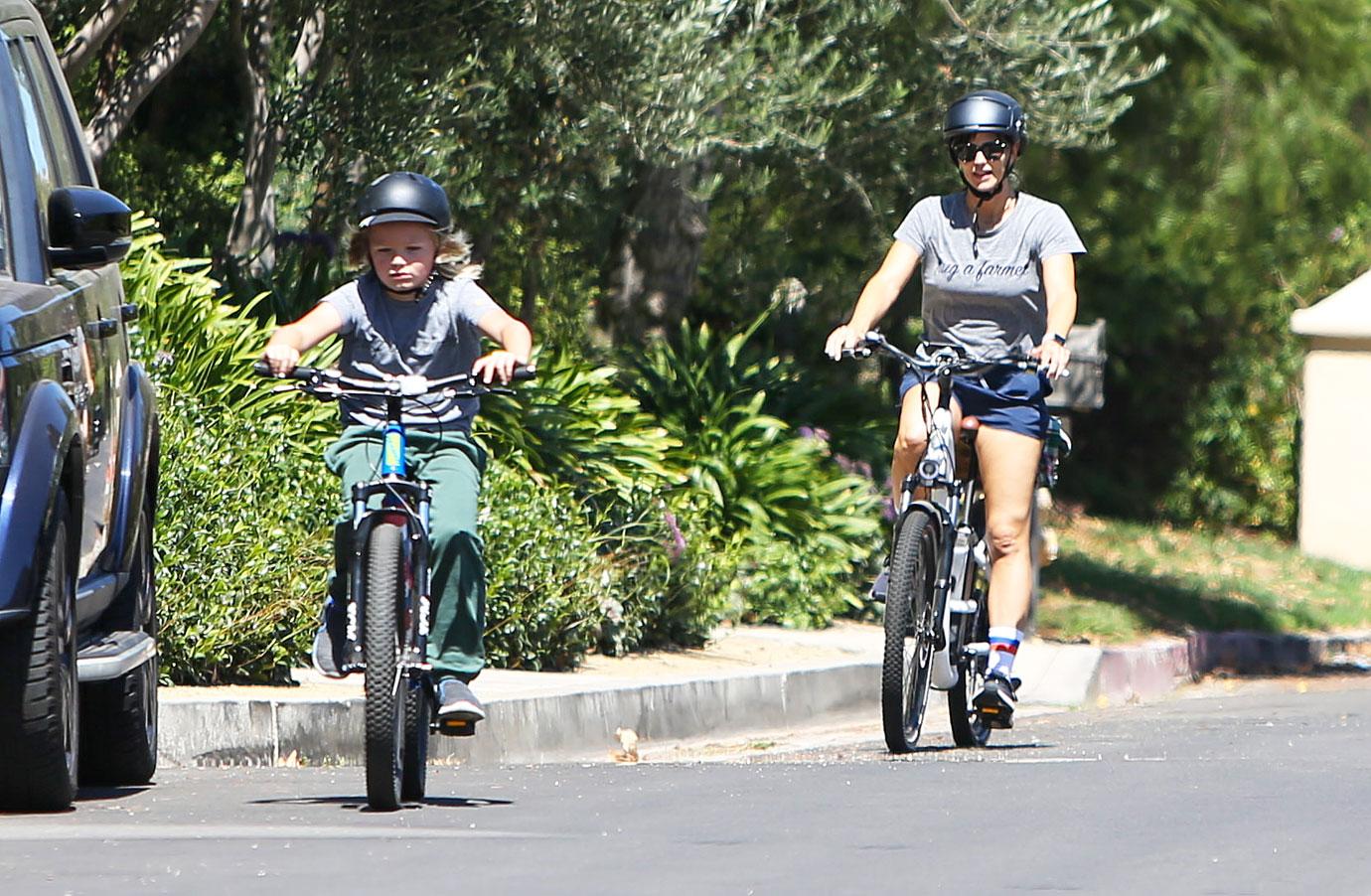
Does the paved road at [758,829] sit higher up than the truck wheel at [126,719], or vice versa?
the truck wheel at [126,719]

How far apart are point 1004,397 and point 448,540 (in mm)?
2278

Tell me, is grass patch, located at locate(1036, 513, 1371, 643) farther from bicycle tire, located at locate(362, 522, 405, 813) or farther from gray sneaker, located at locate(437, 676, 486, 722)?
bicycle tire, located at locate(362, 522, 405, 813)

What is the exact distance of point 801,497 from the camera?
42.5ft

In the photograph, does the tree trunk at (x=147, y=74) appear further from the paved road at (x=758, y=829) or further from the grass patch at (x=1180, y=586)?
the grass patch at (x=1180, y=586)

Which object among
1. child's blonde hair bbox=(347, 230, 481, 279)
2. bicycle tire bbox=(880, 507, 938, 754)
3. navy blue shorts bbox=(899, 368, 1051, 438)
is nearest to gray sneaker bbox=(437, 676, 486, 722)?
child's blonde hair bbox=(347, 230, 481, 279)

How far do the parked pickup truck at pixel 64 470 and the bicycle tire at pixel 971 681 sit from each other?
2490 mm

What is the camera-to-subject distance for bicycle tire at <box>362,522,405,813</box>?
588 centimetres

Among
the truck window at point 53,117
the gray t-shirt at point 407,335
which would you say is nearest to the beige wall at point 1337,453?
the gray t-shirt at point 407,335

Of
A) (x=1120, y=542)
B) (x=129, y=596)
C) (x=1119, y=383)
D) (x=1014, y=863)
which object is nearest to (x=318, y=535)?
(x=129, y=596)

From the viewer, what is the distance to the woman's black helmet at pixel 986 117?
7805 mm

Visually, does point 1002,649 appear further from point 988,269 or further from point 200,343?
point 200,343

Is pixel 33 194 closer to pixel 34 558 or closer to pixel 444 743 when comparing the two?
pixel 34 558

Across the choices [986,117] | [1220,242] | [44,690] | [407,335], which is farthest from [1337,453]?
[44,690]

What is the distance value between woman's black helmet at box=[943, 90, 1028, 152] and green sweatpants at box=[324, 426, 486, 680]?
7.18 ft
